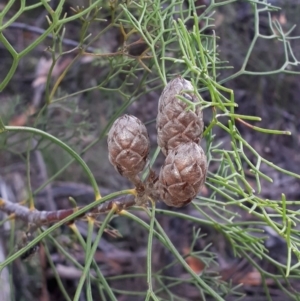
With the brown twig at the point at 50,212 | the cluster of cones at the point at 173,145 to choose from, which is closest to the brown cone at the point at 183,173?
the cluster of cones at the point at 173,145

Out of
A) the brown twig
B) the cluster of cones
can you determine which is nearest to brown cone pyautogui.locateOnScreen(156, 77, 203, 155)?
the cluster of cones

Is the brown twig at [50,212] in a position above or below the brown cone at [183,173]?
below

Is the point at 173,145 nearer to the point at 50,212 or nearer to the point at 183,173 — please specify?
the point at 183,173

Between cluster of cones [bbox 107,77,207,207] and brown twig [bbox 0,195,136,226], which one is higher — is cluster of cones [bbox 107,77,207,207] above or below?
above

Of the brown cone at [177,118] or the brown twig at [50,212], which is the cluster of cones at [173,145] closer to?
the brown cone at [177,118]

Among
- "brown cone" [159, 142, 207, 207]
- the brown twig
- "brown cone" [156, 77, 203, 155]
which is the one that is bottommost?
the brown twig

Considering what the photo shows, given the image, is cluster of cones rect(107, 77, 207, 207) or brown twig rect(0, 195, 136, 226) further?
brown twig rect(0, 195, 136, 226)

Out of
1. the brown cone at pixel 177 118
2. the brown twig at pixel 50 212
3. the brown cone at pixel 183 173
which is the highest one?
the brown cone at pixel 177 118

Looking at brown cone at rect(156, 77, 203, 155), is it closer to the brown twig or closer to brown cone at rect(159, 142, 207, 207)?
brown cone at rect(159, 142, 207, 207)
